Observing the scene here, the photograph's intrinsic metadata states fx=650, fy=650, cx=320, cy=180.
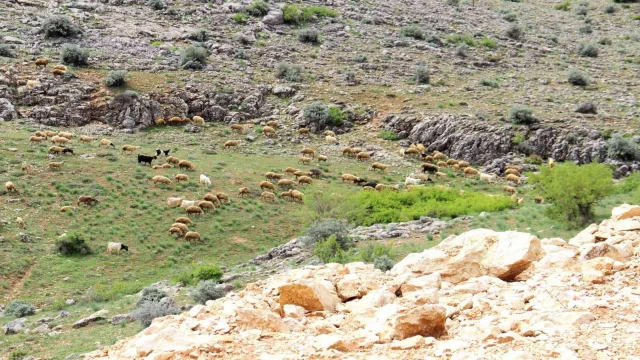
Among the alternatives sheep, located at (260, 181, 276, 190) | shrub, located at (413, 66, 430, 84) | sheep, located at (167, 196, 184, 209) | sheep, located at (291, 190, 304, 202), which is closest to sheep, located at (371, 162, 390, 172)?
sheep, located at (291, 190, 304, 202)

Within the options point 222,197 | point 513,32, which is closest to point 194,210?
point 222,197

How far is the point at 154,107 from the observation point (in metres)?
44.8

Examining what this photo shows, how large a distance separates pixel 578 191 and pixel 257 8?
42.4 m

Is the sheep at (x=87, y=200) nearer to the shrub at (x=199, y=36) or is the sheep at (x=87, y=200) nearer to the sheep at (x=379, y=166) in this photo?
the sheep at (x=379, y=166)

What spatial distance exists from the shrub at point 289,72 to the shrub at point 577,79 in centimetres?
2155

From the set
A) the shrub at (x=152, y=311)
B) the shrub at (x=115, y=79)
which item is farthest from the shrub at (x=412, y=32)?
the shrub at (x=152, y=311)

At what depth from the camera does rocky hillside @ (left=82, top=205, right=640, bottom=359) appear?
25.6 ft

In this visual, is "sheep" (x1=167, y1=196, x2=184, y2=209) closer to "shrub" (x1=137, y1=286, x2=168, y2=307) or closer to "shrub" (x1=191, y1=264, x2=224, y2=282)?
"shrub" (x1=191, y1=264, x2=224, y2=282)

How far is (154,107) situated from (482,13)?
44.1 m

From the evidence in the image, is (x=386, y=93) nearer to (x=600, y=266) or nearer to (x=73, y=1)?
(x=73, y=1)

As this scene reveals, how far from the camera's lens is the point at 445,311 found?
870cm

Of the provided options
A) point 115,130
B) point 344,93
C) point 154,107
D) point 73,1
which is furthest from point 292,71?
point 73,1

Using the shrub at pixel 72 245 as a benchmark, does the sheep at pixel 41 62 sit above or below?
above

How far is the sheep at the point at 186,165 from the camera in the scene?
36.4m
